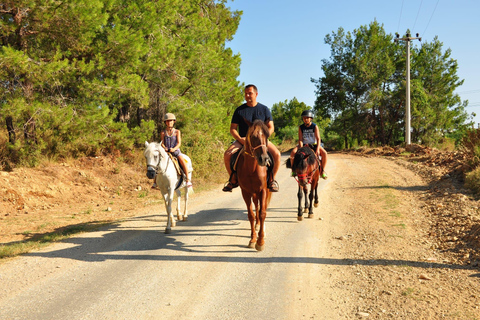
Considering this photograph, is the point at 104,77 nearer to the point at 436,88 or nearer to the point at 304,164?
the point at 304,164

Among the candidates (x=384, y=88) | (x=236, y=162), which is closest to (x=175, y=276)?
(x=236, y=162)

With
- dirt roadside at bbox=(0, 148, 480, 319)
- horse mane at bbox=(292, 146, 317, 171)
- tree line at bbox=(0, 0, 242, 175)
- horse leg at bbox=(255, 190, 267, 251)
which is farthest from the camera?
tree line at bbox=(0, 0, 242, 175)

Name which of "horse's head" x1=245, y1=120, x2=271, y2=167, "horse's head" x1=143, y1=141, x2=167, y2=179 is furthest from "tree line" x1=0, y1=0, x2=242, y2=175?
"horse's head" x1=245, y1=120, x2=271, y2=167

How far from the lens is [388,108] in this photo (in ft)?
136

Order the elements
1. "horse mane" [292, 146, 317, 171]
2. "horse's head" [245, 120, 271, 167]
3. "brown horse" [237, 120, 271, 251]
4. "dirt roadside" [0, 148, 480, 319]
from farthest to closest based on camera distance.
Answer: "horse mane" [292, 146, 317, 171] → "brown horse" [237, 120, 271, 251] → "horse's head" [245, 120, 271, 167] → "dirt roadside" [0, 148, 480, 319]

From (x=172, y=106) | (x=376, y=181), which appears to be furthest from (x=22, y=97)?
(x=376, y=181)

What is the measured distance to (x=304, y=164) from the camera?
951 cm

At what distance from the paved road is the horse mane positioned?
160cm

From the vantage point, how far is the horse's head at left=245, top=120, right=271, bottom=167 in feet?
20.6

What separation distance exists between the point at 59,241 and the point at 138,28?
35.2 feet

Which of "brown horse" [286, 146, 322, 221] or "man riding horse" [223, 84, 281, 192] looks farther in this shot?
"brown horse" [286, 146, 322, 221]

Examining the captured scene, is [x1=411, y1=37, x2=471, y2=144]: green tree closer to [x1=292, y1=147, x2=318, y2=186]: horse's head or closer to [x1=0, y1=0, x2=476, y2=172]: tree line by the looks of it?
[x1=0, y1=0, x2=476, y2=172]: tree line

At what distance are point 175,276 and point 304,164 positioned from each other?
16.4ft

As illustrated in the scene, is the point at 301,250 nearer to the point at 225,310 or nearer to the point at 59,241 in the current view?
the point at 225,310
